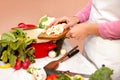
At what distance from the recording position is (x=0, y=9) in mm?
1409

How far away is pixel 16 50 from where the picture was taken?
81cm

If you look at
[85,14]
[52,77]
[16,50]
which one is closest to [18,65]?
[16,50]

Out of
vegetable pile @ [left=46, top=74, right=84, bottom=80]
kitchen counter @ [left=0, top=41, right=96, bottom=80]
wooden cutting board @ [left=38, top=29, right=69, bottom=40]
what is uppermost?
wooden cutting board @ [left=38, top=29, right=69, bottom=40]

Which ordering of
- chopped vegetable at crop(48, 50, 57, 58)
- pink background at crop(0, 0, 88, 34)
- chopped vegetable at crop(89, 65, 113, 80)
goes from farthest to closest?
pink background at crop(0, 0, 88, 34) → chopped vegetable at crop(48, 50, 57, 58) → chopped vegetable at crop(89, 65, 113, 80)

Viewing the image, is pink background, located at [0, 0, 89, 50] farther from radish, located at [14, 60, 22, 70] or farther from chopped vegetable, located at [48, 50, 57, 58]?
radish, located at [14, 60, 22, 70]

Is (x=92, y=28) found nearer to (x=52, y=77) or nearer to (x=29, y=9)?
(x=52, y=77)

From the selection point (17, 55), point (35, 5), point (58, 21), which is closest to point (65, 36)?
point (58, 21)

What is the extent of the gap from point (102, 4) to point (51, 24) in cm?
25

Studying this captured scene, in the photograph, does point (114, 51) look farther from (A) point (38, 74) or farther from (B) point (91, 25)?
(A) point (38, 74)

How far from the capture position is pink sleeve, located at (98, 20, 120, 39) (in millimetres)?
755

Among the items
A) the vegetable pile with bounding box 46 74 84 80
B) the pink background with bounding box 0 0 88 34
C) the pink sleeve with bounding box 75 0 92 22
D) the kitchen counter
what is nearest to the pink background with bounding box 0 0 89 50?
the pink background with bounding box 0 0 88 34

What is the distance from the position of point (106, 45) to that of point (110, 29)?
72 millimetres

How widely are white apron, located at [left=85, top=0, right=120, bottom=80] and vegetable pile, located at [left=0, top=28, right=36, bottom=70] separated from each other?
9.4 inches

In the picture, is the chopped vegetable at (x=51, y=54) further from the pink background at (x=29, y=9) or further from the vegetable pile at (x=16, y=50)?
the pink background at (x=29, y=9)
